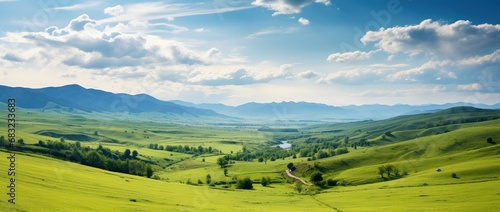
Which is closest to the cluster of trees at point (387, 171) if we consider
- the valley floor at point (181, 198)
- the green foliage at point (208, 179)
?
the valley floor at point (181, 198)

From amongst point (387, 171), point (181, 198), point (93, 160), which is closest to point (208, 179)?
point (93, 160)

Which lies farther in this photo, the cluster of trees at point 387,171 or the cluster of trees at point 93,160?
the cluster of trees at point 93,160

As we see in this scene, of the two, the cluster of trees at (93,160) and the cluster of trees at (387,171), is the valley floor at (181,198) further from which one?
the cluster of trees at (93,160)

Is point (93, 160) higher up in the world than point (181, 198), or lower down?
higher up

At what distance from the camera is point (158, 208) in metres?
65.8

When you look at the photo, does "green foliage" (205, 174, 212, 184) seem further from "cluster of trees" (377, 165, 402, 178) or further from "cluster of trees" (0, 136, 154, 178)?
"cluster of trees" (377, 165, 402, 178)

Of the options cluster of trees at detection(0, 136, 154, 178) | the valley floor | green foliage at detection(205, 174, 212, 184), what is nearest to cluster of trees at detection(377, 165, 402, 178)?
the valley floor

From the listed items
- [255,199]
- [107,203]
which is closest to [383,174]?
[255,199]

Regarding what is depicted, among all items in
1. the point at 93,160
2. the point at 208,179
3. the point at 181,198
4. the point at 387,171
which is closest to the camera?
the point at 181,198

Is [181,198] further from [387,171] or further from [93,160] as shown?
[387,171]

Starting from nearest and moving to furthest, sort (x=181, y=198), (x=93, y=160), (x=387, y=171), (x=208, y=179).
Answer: (x=181, y=198) → (x=387, y=171) → (x=93, y=160) → (x=208, y=179)

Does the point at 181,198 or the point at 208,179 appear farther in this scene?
the point at 208,179

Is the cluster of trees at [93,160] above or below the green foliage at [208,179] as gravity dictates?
above

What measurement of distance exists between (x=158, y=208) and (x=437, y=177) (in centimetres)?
9762
